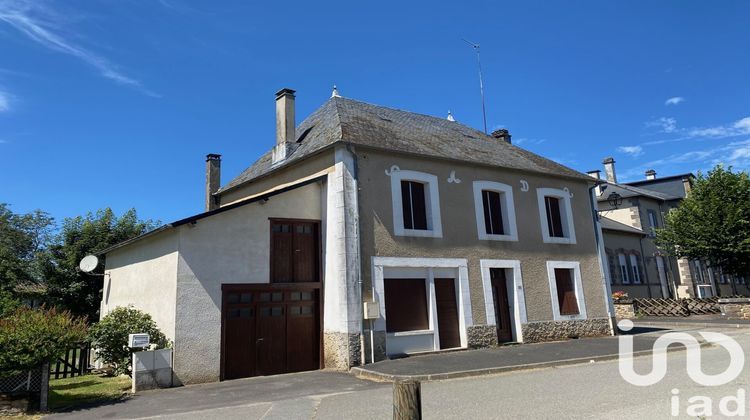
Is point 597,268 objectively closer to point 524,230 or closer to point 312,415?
point 524,230

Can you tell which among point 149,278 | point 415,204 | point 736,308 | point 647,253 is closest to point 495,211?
point 415,204

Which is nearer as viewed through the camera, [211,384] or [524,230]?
[211,384]

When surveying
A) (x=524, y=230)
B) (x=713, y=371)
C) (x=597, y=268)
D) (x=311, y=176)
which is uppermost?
(x=311, y=176)

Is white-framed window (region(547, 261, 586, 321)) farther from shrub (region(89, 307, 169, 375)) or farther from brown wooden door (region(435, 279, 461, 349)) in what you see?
shrub (region(89, 307, 169, 375))

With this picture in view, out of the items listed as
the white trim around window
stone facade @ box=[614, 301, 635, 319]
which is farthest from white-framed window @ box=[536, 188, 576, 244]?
stone facade @ box=[614, 301, 635, 319]

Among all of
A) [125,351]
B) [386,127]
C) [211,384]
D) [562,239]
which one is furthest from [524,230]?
[125,351]

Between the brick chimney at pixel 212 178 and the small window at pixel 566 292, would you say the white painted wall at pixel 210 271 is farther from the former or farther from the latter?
the small window at pixel 566 292

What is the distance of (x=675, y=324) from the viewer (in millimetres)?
20500

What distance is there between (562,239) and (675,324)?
25.6ft

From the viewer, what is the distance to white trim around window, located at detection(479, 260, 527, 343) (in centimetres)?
1489

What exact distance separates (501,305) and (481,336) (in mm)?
1780

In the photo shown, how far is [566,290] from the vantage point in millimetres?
17312

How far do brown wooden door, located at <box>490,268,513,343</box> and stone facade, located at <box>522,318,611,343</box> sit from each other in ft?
1.77

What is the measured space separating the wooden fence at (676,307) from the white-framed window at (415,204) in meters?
18.2
